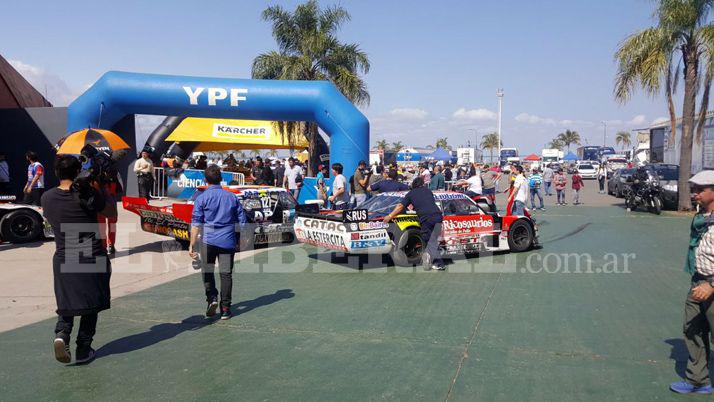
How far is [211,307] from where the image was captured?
22.5 ft

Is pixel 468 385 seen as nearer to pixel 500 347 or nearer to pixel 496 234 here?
pixel 500 347

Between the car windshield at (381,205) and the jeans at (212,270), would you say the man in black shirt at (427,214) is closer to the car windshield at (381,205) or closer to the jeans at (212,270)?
the car windshield at (381,205)

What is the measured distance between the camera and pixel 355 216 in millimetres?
9477

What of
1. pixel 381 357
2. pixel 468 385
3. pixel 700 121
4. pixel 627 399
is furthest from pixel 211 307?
pixel 700 121

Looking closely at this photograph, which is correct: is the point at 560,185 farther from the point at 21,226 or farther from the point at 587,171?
the point at 587,171

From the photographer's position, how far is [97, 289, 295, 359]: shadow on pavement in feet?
19.1

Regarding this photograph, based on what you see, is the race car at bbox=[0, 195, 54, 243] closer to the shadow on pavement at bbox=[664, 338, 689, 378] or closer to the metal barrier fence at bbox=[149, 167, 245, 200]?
the metal barrier fence at bbox=[149, 167, 245, 200]

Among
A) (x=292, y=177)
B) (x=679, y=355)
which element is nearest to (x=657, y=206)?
(x=292, y=177)

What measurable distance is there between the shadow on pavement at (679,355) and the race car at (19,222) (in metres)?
11.2

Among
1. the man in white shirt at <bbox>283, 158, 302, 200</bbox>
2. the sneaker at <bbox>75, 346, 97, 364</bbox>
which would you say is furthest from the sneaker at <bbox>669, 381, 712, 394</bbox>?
the man in white shirt at <bbox>283, 158, 302, 200</bbox>

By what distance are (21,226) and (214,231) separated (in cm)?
755

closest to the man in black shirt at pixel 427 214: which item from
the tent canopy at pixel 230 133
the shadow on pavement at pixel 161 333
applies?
the shadow on pavement at pixel 161 333

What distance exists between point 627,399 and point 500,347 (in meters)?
1.41

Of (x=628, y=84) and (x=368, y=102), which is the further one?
(x=368, y=102)
